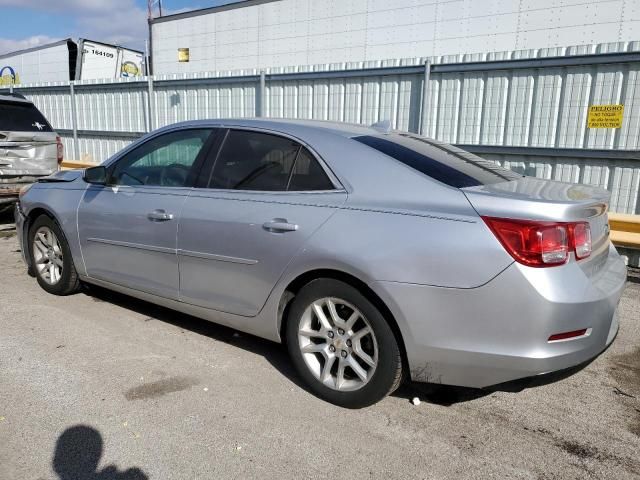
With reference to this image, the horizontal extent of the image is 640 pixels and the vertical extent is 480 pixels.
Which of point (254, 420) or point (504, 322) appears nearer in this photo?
point (504, 322)

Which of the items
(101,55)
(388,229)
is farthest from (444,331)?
(101,55)

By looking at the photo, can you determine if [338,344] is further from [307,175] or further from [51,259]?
[51,259]

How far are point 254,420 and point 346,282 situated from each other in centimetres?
89

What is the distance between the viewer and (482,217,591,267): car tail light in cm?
238

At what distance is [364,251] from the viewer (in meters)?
2.70

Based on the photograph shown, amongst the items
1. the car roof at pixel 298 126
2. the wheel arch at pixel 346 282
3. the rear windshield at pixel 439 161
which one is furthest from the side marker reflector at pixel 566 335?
the car roof at pixel 298 126

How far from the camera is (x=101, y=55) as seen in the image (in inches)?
693

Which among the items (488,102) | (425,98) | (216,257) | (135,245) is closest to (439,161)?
(216,257)

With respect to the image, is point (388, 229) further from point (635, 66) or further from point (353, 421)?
point (635, 66)

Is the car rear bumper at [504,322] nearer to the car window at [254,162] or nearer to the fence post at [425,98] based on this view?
the car window at [254,162]

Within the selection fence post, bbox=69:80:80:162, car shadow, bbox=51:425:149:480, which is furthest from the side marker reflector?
fence post, bbox=69:80:80:162

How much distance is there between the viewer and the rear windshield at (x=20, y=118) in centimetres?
751

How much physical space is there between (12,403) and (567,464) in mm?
2939

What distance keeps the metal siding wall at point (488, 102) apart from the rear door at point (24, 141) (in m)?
3.31
